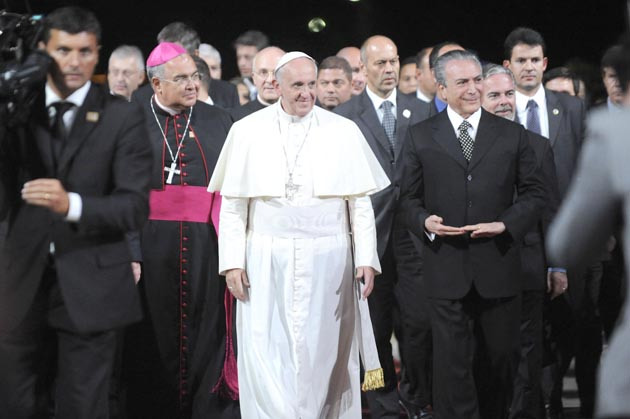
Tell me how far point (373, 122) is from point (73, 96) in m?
3.08

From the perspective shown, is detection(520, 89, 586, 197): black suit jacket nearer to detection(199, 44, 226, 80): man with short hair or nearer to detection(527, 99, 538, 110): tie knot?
detection(527, 99, 538, 110): tie knot

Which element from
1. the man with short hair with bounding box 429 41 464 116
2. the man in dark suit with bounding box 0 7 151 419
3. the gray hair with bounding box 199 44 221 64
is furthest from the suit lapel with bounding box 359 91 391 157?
the man in dark suit with bounding box 0 7 151 419

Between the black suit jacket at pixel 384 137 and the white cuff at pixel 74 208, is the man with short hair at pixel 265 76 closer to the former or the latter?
the black suit jacket at pixel 384 137

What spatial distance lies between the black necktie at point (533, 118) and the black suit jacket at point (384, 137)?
0.65 meters

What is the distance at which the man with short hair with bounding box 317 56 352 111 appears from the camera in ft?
27.4

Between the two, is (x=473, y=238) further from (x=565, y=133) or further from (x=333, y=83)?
(x=333, y=83)

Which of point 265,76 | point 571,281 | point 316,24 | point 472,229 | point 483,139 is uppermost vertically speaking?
point 316,24

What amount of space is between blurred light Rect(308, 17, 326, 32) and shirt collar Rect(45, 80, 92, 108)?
21.5ft

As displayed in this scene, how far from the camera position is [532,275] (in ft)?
21.7

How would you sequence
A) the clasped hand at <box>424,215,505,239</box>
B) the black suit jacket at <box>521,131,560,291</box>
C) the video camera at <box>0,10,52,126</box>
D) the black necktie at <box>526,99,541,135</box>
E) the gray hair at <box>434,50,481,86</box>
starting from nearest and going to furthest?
the video camera at <box>0,10,52,126</box>
the clasped hand at <box>424,215,505,239</box>
the gray hair at <box>434,50,481,86</box>
the black suit jacket at <box>521,131,560,291</box>
the black necktie at <box>526,99,541,135</box>

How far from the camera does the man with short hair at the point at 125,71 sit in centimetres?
830

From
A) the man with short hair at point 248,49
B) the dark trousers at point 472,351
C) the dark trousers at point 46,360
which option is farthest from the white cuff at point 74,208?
the man with short hair at point 248,49

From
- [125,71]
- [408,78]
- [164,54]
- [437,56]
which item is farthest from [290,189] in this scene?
[408,78]

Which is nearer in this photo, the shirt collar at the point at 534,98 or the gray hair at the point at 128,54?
the shirt collar at the point at 534,98
